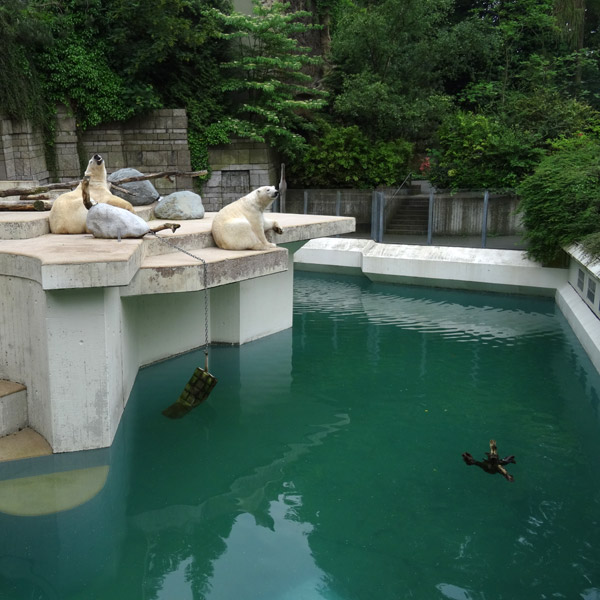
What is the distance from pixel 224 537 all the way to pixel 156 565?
1.72 ft

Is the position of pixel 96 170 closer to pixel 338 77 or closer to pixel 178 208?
pixel 178 208

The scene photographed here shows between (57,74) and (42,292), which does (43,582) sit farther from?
(57,74)

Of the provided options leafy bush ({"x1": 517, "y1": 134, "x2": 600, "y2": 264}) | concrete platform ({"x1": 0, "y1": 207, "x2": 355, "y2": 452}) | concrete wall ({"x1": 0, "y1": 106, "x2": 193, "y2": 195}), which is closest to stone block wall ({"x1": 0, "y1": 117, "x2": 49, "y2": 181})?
concrete wall ({"x1": 0, "y1": 106, "x2": 193, "y2": 195})

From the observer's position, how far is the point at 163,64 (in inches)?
677

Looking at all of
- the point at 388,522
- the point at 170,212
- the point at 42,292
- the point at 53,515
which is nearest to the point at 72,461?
the point at 53,515

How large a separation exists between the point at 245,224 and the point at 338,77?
13085 millimetres

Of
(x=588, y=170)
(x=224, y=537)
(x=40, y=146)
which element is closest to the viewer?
(x=224, y=537)

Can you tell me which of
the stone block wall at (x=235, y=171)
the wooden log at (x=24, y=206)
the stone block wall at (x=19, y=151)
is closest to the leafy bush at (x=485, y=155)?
the stone block wall at (x=235, y=171)

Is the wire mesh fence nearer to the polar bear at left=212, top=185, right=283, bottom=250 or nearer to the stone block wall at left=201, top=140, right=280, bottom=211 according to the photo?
the stone block wall at left=201, top=140, right=280, bottom=211

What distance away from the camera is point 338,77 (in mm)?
19219

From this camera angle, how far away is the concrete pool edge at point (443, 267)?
486 inches

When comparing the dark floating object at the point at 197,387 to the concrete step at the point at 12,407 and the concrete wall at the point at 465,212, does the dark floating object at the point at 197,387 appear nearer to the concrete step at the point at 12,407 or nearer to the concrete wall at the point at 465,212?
the concrete step at the point at 12,407

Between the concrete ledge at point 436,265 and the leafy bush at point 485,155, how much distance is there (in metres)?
2.61

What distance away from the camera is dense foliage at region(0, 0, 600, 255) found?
50.2ft
